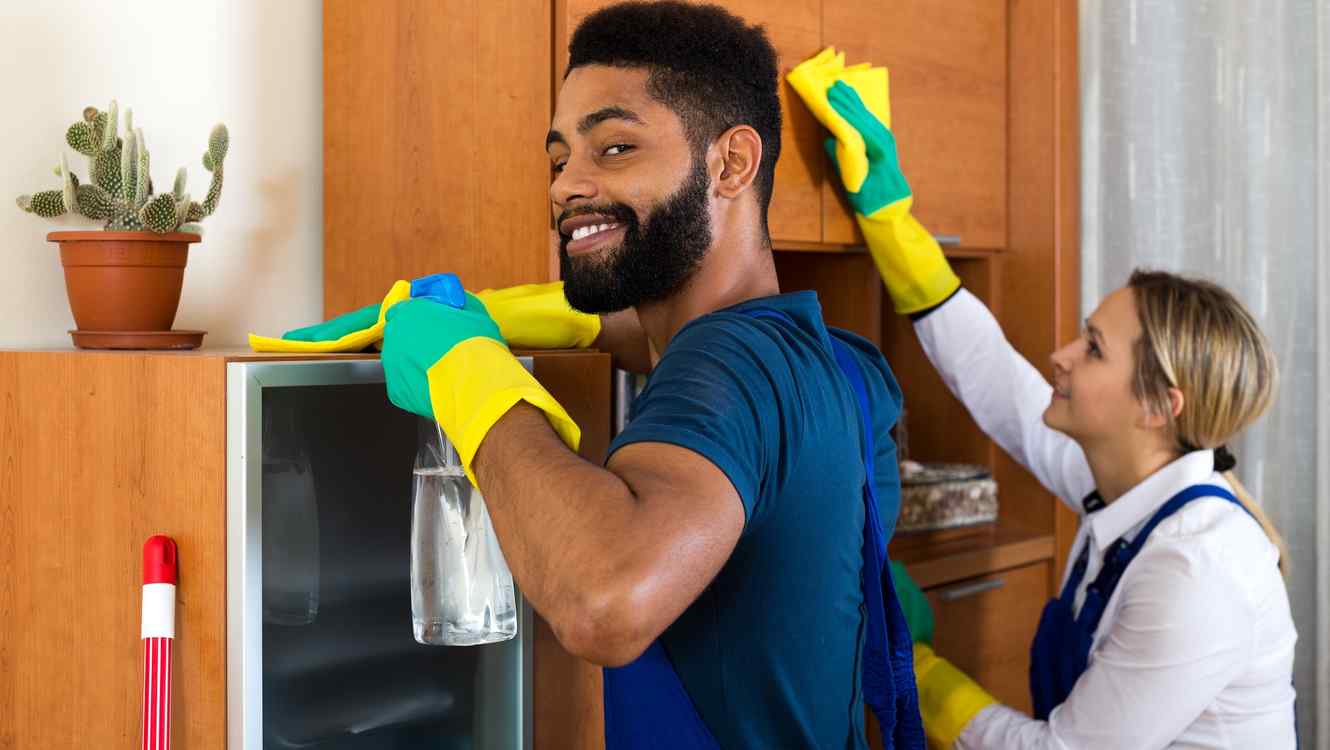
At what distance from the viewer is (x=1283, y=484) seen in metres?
2.39

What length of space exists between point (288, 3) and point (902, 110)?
0.97 meters

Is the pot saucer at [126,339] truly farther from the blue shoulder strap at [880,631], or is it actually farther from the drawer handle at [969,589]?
the drawer handle at [969,589]

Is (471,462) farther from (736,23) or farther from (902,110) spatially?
(902,110)

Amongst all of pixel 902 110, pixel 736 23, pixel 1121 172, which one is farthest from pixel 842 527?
pixel 1121 172

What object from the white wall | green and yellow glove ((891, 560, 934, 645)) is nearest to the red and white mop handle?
the white wall

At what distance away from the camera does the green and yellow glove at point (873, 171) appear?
1.81m

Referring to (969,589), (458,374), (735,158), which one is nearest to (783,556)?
(458,374)

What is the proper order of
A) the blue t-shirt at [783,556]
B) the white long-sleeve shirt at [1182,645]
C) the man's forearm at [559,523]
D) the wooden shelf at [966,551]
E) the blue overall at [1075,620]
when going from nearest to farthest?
1. the man's forearm at [559,523]
2. the blue t-shirt at [783,556]
3. the white long-sleeve shirt at [1182,645]
4. the blue overall at [1075,620]
5. the wooden shelf at [966,551]

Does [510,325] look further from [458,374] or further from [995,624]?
[995,624]

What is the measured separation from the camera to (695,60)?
1.21 metres

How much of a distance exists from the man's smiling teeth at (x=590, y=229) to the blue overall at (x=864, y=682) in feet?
0.66

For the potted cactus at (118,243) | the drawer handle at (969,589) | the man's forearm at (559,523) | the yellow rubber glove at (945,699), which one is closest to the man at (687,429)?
the man's forearm at (559,523)

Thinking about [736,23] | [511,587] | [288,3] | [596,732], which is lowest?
[596,732]

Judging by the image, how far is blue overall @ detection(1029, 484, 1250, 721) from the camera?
178 centimetres
